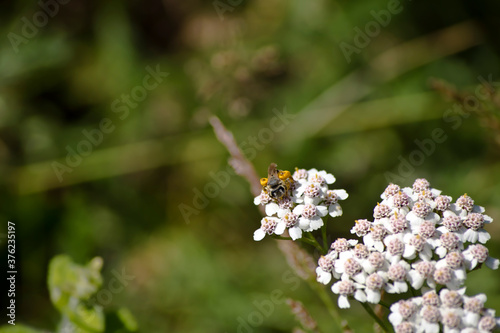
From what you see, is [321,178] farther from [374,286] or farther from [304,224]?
[374,286]

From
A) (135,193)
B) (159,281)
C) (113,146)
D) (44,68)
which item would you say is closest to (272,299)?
(159,281)

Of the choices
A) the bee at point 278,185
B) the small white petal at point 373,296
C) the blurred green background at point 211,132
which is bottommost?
the small white petal at point 373,296

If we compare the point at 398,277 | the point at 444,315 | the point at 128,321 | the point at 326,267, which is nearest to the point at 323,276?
the point at 326,267

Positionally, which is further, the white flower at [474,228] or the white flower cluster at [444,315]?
the white flower at [474,228]

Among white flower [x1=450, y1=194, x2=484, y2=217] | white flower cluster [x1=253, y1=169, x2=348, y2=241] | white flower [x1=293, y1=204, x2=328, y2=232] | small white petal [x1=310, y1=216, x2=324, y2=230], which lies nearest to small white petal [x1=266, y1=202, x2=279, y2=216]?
white flower cluster [x1=253, y1=169, x2=348, y2=241]

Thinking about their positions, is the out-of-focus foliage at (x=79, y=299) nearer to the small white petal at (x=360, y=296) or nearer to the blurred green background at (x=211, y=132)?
the small white petal at (x=360, y=296)

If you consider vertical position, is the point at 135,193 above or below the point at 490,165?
above

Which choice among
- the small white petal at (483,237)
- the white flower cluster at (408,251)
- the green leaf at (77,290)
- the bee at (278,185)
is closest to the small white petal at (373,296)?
the white flower cluster at (408,251)

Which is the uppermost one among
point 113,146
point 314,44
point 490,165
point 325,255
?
point 314,44

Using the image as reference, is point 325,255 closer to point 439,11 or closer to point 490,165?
point 490,165
